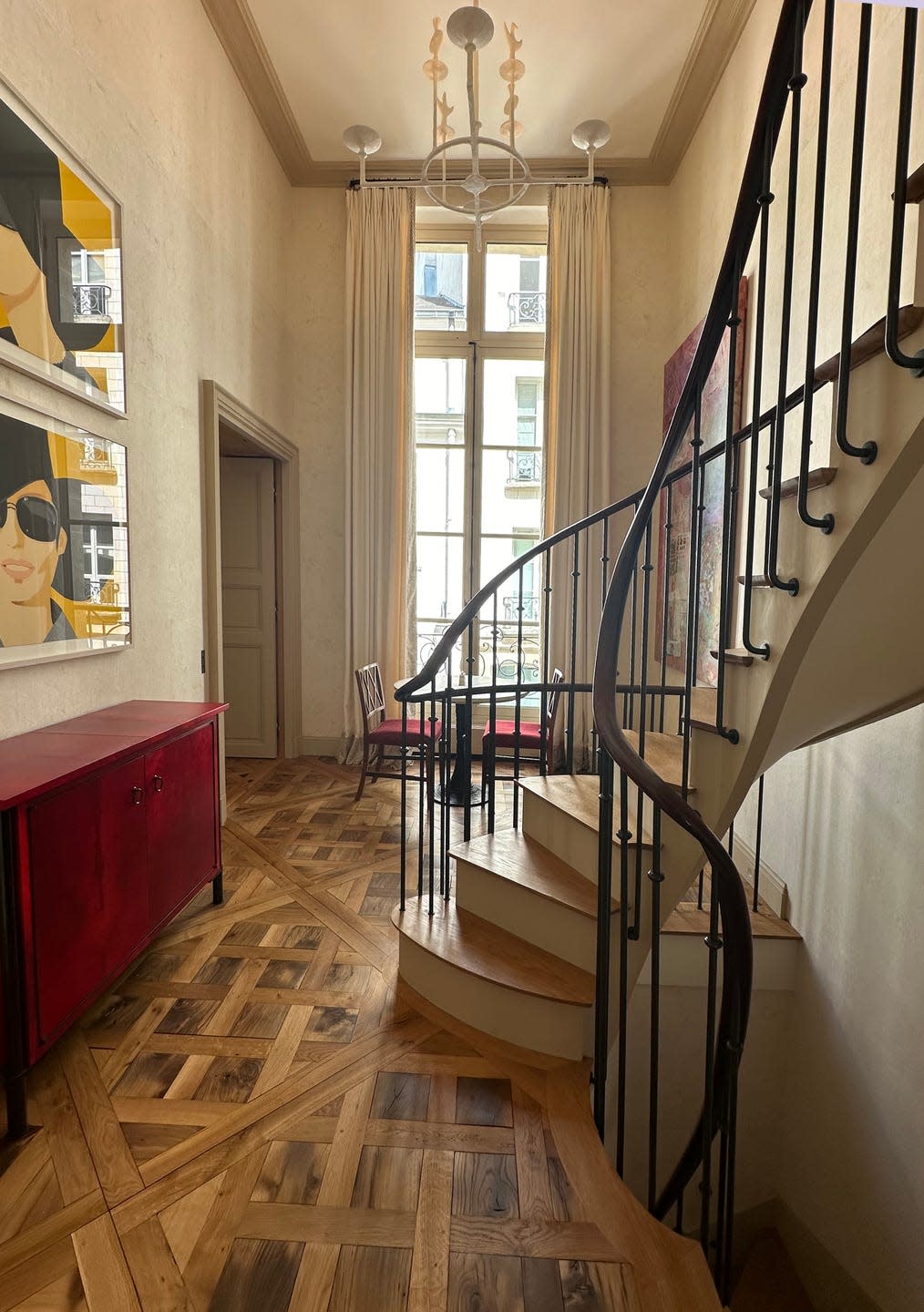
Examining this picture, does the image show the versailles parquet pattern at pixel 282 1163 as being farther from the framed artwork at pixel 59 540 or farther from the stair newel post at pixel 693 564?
the framed artwork at pixel 59 540

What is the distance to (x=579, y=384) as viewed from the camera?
5.34 metres

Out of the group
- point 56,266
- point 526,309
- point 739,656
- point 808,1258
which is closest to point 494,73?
point 526,309

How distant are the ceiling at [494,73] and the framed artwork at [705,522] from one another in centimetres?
149

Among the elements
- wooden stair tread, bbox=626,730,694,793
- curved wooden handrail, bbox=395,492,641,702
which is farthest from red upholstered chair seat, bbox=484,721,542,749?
curved wooden handrail, bbox=395,492,641,702

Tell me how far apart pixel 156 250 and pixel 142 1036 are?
3179 millimetres

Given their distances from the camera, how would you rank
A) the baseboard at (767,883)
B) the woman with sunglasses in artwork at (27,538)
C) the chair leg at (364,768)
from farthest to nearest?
the chair leg at (364,768) → the baseboard at (767,883) → the woman with sunglasses in artwork at (27,538)

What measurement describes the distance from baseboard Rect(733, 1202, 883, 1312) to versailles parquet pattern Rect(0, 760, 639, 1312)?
1.29m

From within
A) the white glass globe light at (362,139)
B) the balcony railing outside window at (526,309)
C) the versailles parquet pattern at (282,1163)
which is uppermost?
the balcony railing outside window at (526,309)

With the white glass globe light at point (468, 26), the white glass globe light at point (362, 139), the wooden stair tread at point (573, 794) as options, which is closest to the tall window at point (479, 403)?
the white glass globe light at point (362, 139)

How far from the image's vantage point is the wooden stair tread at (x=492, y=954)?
2137 millimetres

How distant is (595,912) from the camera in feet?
7.26

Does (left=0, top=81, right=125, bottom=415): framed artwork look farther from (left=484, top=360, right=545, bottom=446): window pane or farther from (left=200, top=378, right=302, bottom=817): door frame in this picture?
(left=484, top=360, right=545, bottom=446): window pane

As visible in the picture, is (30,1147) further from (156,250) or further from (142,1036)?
(156,250)

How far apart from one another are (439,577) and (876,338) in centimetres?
460
